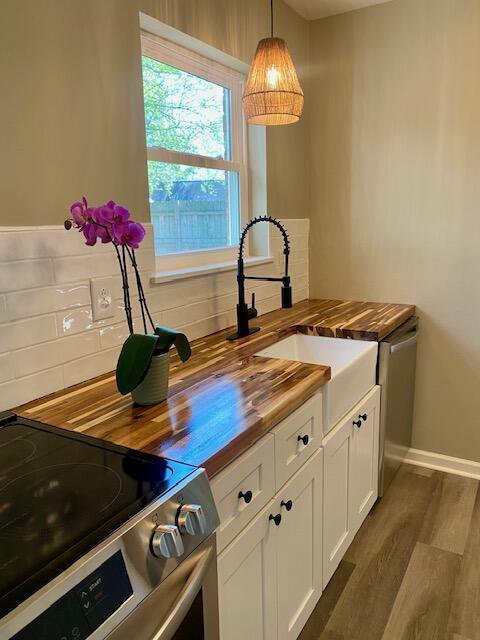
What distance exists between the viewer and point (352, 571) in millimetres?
1930

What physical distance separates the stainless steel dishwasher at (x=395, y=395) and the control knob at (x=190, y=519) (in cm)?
140

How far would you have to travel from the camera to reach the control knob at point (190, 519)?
892 millimetres

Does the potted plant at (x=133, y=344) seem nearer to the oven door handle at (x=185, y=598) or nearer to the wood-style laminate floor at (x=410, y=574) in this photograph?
the oven door handle at (x=185, y=598)

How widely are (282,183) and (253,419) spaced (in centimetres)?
168

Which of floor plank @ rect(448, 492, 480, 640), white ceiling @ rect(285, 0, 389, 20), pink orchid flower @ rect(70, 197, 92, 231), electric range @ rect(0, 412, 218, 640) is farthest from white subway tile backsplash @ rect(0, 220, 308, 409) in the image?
white ceiling @ rect(285, 0, 389, 20)

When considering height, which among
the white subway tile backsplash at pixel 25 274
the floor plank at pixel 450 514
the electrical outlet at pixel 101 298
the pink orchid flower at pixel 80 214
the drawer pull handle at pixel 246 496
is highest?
the pink orchid flower at pixel 80 214

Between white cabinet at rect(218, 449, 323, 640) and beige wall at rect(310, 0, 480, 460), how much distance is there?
4.32 feet

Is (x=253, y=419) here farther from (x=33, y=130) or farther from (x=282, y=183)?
(x=282, y=183)

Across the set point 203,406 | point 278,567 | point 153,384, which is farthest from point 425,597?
point 153,384

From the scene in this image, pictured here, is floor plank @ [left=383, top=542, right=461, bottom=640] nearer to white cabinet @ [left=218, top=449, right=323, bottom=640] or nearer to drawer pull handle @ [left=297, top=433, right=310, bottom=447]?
white cabinet @ [left=218, top=449, right=323, bottom=640]

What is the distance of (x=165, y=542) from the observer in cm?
83

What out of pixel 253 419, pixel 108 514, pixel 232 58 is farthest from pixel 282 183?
pixel 108 514

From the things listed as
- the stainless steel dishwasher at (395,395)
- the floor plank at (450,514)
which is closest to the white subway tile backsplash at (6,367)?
the stainless steel dishwasher at (395,395)

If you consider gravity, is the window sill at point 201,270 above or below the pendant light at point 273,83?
below
